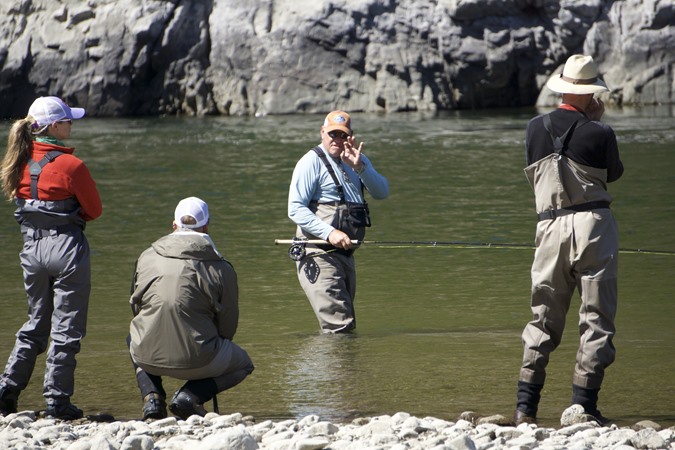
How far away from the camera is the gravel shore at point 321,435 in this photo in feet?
14.7

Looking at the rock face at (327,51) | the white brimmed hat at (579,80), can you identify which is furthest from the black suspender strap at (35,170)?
the rock face at (327,51)

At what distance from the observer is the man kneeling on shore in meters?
5.35

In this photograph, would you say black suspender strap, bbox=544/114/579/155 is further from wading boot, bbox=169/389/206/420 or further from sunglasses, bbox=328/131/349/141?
sunglasses, bbox=328/131/349/141

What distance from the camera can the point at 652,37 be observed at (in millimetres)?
31328

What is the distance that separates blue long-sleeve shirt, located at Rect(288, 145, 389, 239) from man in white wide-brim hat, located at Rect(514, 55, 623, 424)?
2072 millimetres

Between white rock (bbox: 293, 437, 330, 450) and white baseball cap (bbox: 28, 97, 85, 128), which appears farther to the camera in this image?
white baseball cap (bbox: 28, 97, 85, 128)

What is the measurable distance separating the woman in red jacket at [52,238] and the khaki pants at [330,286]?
1.94m

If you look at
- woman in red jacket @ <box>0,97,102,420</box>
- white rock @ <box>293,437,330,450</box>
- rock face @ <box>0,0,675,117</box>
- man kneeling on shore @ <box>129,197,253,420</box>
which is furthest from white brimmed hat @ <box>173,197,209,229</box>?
rock face @ <box>0,0,675,117</box>

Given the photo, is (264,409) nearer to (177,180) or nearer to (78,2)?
(177,180)

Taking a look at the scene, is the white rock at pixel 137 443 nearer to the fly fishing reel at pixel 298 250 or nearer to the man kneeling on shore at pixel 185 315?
the man kneeling on shore at pixel 185 315

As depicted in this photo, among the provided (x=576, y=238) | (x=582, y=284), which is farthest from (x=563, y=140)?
(x=582, y=284)

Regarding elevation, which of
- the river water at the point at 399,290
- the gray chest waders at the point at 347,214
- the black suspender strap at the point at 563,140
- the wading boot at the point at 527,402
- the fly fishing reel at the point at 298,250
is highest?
the black suspender strap at the point at 563,140

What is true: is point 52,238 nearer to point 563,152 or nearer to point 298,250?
point 298,250

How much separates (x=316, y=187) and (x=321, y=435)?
2.62 meters
